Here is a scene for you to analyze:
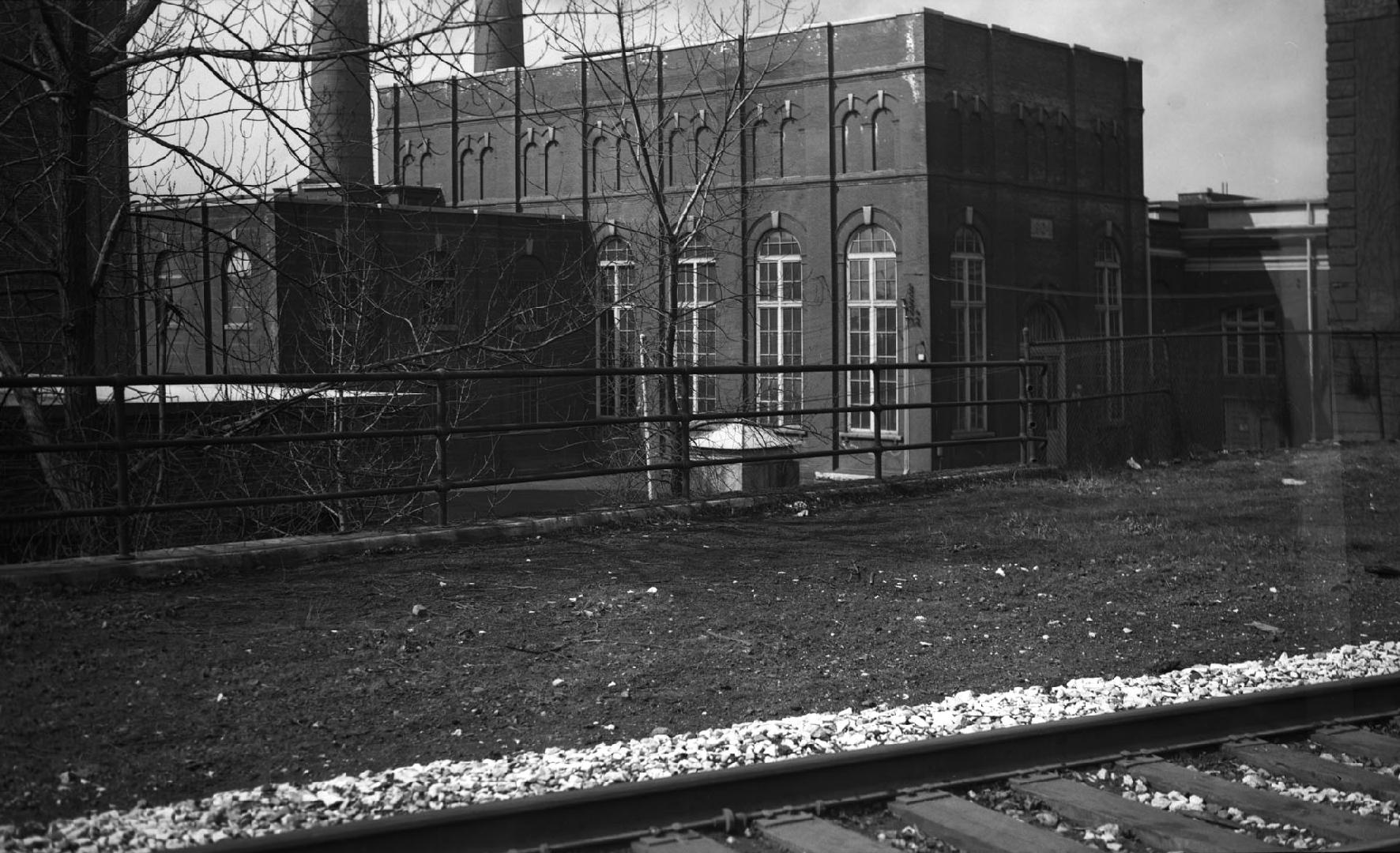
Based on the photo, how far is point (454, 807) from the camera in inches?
205

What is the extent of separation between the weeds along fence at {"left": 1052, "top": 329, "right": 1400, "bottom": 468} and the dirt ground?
4728mm

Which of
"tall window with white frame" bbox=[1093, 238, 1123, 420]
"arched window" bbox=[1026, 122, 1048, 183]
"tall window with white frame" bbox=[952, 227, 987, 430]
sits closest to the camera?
"tall window with white frame" bbox=[952, 227, 987, 430]

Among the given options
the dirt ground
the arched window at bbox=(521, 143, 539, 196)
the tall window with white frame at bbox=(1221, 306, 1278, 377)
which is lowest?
the dirt ground

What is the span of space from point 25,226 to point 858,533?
7.98 m

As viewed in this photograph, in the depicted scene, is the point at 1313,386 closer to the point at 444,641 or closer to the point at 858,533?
the point at 858,533

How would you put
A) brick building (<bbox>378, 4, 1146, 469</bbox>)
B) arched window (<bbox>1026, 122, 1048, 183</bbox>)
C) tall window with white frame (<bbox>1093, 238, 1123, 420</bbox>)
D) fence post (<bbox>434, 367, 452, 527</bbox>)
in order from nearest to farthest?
fence post (<bbox>434, 367, 452, 527</bbox>) < brick building (<bbox>378, 4, 1146, 469</bbox>) < arched window (<bbox>1026, 122, 1048, 183</bbox>) < tall window with white frame (<bbox>1093, 238, 1123, 420</bbox>)

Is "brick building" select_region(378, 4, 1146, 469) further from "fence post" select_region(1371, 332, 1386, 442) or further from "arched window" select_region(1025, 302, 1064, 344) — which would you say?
"fence post" select_region(1371, 332, 1386, 442)

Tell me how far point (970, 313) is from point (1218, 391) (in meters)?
18.4

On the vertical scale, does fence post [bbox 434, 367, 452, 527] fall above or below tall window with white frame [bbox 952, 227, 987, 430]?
below

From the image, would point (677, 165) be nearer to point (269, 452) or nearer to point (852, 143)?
point (852, 143)

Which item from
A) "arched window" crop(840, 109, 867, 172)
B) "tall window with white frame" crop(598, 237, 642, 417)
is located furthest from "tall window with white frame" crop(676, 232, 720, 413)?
"arched window" crop(840, 109, 867, 172)

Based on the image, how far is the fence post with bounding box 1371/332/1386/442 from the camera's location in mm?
21922

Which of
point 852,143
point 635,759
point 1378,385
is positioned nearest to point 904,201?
point 852,143

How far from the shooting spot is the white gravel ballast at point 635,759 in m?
5.20
